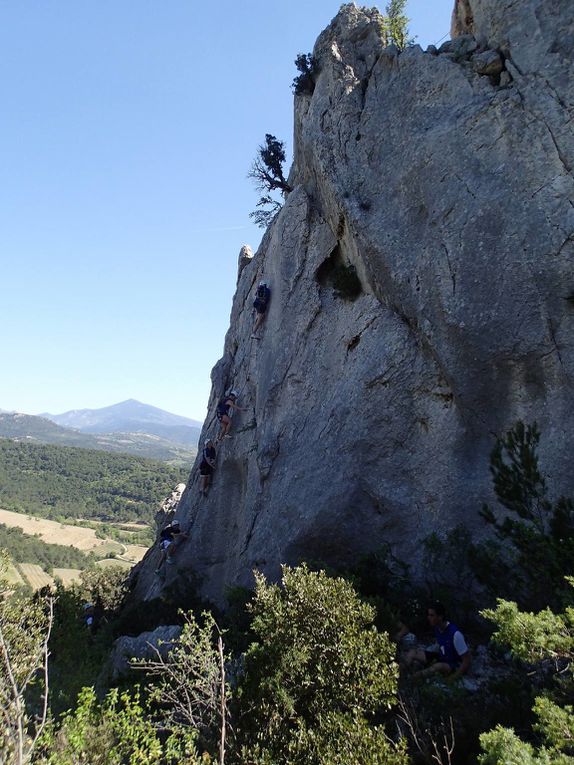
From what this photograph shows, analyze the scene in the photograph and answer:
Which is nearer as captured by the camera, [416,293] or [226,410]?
[416,293]


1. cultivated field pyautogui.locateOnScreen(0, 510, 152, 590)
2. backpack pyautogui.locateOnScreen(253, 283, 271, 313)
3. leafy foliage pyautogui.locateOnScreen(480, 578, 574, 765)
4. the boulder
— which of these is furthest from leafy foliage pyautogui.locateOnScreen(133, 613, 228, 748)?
cultivated field pyautogui.locateOnScreen(0, 510, 152, 590)

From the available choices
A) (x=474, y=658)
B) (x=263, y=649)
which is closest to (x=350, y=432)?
(x=474, y=658)

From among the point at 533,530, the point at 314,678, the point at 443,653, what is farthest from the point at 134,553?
the point at 533,530

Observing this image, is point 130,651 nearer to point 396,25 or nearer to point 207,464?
point 207,464

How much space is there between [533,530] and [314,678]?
4703mm

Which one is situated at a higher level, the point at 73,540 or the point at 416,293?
the point at 416,293

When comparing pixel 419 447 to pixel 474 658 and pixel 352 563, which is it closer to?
pixel 352 563

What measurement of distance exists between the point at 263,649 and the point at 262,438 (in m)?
11.4

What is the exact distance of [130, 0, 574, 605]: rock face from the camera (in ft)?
39.5

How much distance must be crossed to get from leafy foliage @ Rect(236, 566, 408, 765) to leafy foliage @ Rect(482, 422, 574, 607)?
3074mm

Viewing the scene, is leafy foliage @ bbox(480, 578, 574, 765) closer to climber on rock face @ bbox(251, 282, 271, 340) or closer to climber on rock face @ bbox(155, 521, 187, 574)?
climber on rock face @ bbox(251, 282, 271, 340)

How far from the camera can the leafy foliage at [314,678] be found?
688 centimetres

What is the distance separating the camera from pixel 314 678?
7535 millimetres

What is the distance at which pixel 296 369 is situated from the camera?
1903cm
